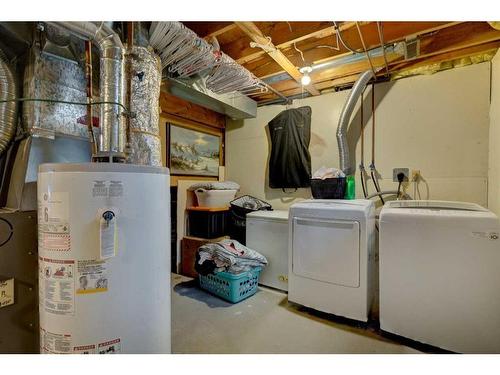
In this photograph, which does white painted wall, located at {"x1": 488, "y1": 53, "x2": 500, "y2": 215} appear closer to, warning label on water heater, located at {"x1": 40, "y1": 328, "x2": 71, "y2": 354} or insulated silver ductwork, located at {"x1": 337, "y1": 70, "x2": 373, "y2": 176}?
insulated silver ductwork, located at {"x1": 337, "y1": 70, "x2": 373, "y2": 176}

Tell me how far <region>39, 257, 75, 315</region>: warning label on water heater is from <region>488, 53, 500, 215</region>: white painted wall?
2.74m

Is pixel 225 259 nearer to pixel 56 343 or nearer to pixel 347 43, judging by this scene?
pixel 56 343

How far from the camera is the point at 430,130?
96.7 inches

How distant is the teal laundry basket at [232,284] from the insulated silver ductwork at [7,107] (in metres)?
1.82

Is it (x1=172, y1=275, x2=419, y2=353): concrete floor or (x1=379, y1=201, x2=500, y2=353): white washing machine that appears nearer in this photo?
(x1=379, y1=201, x2=500, y2=353): white washing machine

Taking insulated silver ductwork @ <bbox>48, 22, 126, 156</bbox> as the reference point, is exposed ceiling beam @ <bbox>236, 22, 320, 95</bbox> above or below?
above

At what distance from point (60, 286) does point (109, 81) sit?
108cm

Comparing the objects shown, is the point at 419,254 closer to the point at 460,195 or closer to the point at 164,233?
the point at 460,195

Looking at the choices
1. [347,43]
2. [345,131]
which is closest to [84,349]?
[347,43]

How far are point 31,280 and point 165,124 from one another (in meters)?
2.00

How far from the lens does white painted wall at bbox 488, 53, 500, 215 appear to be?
1.94m

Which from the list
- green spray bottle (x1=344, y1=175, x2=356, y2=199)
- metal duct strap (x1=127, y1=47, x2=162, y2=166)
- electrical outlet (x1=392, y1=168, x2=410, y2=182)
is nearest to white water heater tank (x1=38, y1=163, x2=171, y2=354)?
metal duct strap (x1=127, y1=47, x2=162, y2=166)

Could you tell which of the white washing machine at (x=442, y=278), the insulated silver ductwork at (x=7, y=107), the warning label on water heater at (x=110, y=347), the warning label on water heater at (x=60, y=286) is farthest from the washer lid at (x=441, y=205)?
the insulated silver ductwork at (x=7, y=107)

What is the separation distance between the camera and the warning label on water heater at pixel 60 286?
3.16 ft
